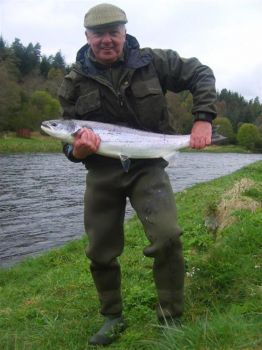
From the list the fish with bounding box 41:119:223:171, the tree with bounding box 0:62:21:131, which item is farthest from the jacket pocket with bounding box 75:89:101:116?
the tree with bounding box 0:62:21:131

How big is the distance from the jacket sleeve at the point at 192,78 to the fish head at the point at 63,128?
971mm

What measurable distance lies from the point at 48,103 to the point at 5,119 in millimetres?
10718

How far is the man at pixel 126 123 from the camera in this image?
4270 millimetres

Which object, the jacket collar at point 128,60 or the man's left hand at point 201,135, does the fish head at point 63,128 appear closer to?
the jacket collar at point 128,60

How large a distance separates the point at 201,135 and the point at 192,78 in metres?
0.58

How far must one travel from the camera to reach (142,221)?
432 centimetres

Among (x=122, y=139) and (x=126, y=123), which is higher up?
(x=126, y=123)

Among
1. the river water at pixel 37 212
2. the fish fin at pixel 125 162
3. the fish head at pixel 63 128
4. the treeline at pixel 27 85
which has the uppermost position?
the treeline at pixel 27 85

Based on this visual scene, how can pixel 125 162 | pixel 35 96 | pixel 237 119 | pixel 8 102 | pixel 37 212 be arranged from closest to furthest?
pixel 125 162
pixel 37 212
pixel 8 102
pixel 35 96
pixel 237 119

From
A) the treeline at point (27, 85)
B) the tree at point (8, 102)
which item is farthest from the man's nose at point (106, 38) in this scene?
the tree at point (8, 102)

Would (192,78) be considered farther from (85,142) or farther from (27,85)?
(27,85)

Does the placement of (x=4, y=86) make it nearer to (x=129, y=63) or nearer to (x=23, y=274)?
(x=23, y=274)

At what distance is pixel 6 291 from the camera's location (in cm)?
794

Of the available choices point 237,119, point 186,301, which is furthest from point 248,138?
point 186,301
